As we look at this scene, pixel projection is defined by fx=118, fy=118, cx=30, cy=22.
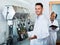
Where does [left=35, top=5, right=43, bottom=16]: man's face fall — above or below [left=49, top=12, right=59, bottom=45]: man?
above

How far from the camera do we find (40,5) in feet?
3.66

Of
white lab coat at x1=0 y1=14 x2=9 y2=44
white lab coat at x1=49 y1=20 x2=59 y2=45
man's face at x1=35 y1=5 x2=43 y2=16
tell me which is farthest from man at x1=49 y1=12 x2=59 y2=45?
white lab coat at x1=0 y1=14 x2=9 y2=44

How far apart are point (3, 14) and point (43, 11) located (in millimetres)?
374

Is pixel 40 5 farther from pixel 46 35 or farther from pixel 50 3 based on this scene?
pixel 46 35

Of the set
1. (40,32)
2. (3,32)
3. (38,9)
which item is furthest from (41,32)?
A: (3,32)

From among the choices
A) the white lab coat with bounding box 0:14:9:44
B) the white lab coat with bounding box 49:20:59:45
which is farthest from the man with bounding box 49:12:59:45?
the white lab coat with bounding box 0:14:9:44

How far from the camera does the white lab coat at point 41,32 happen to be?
1093 millimetres

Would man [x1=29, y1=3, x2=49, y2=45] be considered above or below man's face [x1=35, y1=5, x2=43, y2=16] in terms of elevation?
below

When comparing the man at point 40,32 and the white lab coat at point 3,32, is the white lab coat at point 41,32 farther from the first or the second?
the white lab coat at point 3,32

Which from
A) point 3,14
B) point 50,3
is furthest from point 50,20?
point 3,14

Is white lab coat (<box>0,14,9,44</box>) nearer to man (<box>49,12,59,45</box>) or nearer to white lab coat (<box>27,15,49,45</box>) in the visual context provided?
white lab coat (<box>27,15,49,45</box>)

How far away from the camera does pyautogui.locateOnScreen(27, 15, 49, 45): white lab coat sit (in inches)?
43.0

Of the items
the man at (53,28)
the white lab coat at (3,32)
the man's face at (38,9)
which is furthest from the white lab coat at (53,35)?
the white lab coat at (3,32)

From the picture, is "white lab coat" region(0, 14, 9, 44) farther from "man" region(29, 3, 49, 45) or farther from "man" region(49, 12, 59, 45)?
"man" region(49, 12, 59, 45)
